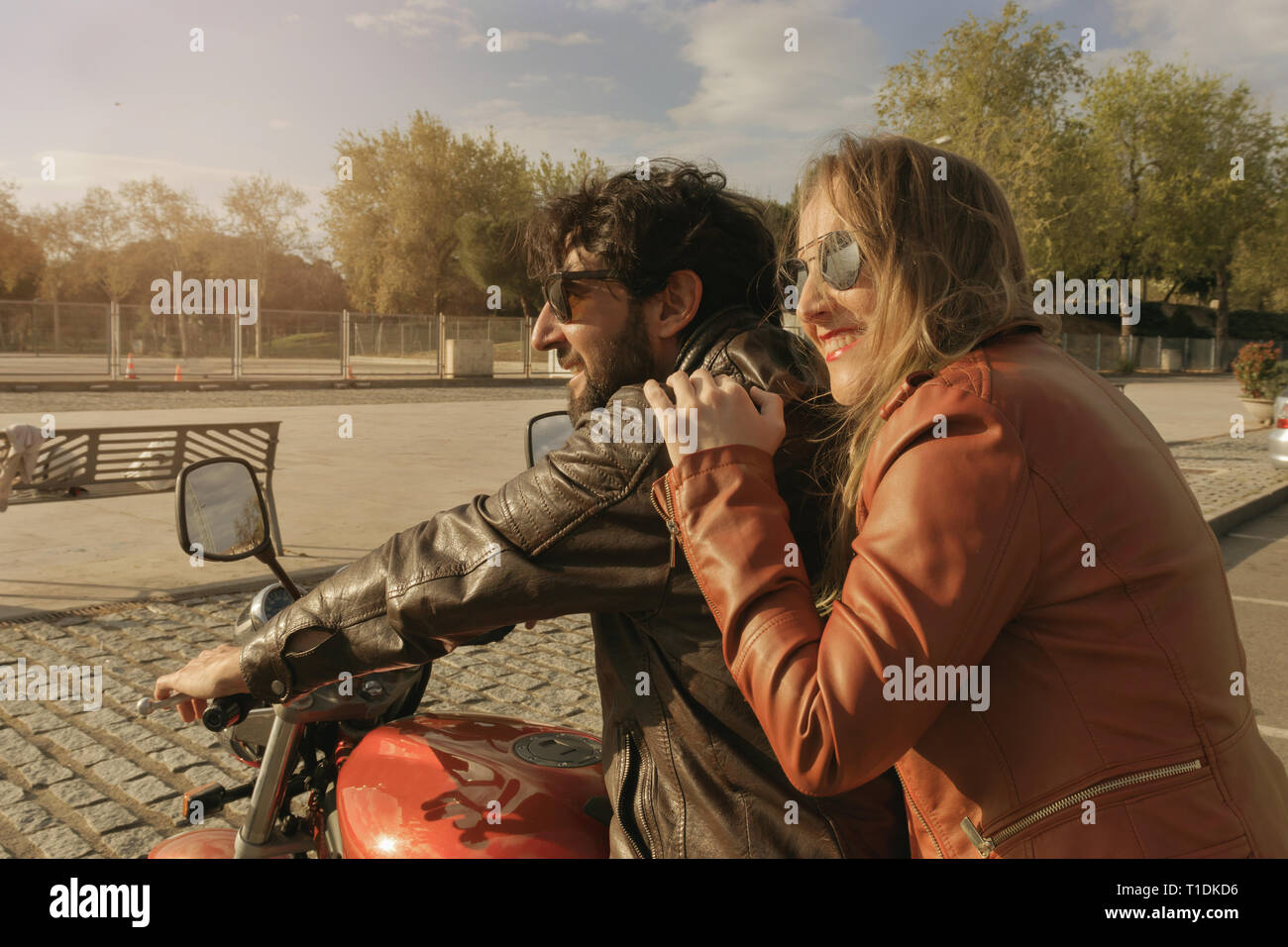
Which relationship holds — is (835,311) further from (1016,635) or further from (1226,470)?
(1226,470)

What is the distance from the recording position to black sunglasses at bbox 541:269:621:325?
5.95 feet

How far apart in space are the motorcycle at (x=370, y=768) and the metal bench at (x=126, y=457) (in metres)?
5.17

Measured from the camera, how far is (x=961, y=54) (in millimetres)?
40375

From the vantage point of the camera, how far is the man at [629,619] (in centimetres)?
148

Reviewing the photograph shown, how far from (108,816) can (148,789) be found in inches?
8.8

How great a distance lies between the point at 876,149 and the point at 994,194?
7.4 inches

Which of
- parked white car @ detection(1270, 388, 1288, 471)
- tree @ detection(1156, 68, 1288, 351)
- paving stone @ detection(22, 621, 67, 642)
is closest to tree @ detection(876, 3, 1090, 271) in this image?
tree @ detection(1156, 68, 1288, 351)

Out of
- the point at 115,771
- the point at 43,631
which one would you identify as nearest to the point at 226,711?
the point at 115,771

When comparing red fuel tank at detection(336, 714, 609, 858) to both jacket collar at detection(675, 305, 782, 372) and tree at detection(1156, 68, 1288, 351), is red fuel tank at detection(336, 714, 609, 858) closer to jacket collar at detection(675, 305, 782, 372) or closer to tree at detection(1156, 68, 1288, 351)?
jacket collar at detection(675, 305, 782, 372)

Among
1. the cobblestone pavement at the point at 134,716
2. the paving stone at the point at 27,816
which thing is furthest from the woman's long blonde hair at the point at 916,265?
the paving stone at the point at 27,816

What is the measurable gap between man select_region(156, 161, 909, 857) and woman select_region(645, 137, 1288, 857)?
177 mm

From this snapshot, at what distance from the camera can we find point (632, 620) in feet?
5.25
